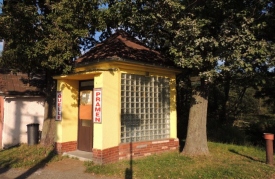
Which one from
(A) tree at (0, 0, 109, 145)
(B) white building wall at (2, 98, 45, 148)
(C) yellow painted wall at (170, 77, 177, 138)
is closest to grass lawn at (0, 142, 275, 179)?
(C) yellow painted wall at (170, 77, 177, 138)

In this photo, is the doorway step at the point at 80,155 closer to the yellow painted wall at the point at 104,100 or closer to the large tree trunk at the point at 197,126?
the yellow painted wall at the point at 104,100

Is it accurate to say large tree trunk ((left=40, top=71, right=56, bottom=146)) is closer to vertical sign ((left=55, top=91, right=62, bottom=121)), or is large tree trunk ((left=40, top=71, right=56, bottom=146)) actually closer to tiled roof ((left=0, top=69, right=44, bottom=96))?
vertical sign ((left=55, top=91, right=62, bottom=121))

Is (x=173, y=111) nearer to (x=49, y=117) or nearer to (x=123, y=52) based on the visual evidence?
(x=123, y=52)

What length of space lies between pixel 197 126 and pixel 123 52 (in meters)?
3.60

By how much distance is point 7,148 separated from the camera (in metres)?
11.7

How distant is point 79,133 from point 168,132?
3.30 meters

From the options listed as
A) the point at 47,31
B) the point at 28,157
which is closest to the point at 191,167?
the point at 28,157

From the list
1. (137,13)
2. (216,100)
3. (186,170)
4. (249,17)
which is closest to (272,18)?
(249,17)

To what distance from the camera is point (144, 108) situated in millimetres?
9703

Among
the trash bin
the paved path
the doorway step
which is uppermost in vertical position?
the trash bin

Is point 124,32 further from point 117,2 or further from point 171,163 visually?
point 171,163

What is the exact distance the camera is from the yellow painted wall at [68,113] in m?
9.76

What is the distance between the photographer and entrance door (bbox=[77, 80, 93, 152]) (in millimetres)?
9750

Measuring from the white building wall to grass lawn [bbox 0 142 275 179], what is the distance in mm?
1583
